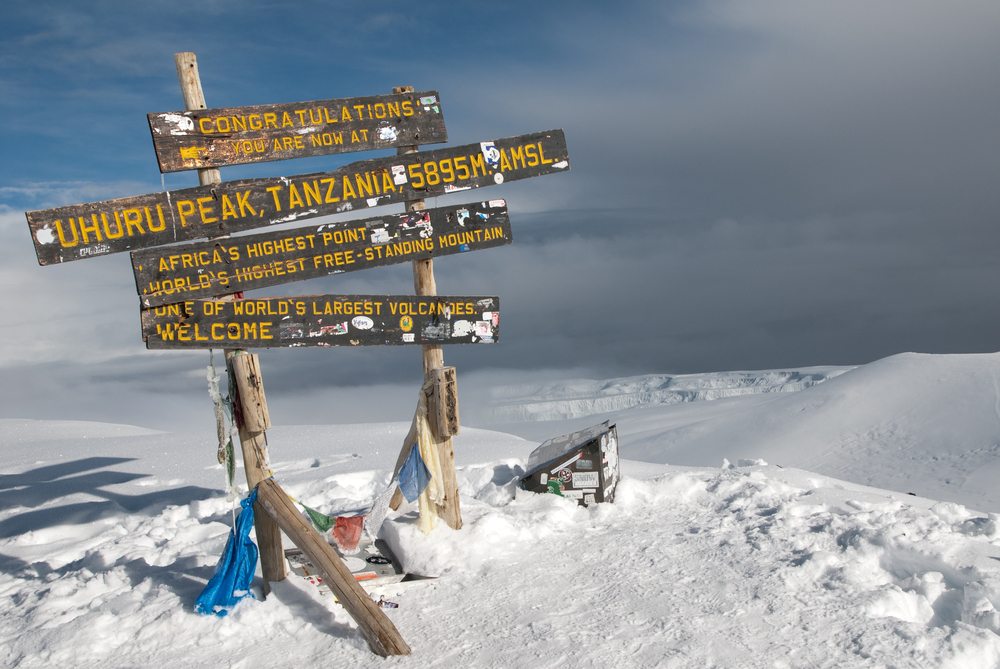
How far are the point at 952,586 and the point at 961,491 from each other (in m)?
6.44

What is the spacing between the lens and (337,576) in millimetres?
4566

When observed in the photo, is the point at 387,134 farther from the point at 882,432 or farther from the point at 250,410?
the point at 882,432

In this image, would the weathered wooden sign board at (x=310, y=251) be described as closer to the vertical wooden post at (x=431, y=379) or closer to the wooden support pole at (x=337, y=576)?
the vertical wooden post at (x=431, y=379)

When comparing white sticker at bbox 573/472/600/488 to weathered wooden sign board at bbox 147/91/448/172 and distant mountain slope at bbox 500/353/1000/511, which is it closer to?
weathered wooden sign board at bbox 147/91/448/172

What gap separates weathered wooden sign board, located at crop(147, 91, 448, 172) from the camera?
498cm

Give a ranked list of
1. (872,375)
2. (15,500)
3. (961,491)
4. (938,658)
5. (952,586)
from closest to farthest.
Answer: (938,658)
(952,586)
(15,500)
(961,491)
(872,375)

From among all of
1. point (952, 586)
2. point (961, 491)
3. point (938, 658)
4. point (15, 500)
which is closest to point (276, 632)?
point (938, 658)

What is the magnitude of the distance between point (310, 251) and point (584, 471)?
105 inches

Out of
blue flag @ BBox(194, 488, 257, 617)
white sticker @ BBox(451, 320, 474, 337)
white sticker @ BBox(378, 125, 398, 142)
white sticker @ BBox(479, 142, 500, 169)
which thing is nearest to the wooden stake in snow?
blue flag @ BBox(194, 488, 257, 617)

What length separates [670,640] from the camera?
4.04 meters

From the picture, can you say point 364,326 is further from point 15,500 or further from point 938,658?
point 15,500

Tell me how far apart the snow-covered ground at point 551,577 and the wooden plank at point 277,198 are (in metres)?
2.18

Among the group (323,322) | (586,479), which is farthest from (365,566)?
(586,479)

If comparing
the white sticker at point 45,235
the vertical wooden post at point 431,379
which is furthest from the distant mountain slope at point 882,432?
the white sticker at point 45,235
